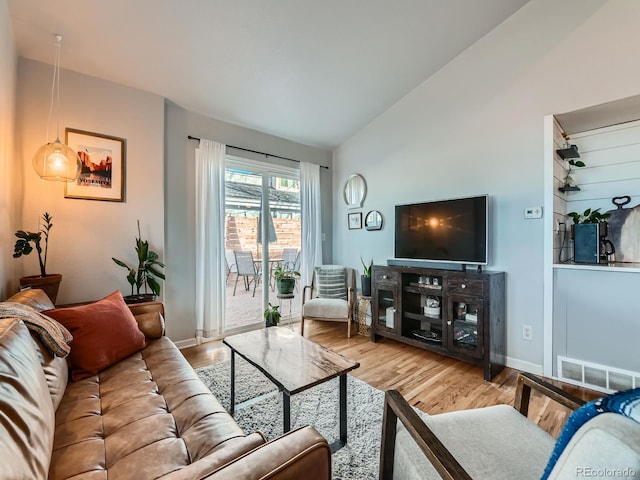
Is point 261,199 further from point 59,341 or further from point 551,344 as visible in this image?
point 551,344

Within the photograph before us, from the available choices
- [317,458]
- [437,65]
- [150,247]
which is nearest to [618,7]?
[437,65]

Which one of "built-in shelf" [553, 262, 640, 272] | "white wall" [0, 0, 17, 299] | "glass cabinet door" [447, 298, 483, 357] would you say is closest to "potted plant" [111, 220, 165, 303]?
"white wall" [0, 0, 17, 299]

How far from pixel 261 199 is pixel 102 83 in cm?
192

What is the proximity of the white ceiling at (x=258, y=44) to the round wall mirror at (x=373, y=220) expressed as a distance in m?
1.42

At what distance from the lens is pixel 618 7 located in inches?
81.5

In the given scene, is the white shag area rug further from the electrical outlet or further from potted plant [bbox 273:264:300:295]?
the electrical outlet

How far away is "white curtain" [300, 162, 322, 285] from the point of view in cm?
405

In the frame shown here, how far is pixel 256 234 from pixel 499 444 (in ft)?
10.6

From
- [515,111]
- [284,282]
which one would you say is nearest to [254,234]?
[284,282]

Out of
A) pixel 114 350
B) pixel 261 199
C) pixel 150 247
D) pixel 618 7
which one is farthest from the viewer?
pixel 261 199

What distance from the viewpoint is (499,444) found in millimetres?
1008

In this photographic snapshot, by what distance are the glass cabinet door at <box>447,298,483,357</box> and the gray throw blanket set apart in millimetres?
2814

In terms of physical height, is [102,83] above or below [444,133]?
above

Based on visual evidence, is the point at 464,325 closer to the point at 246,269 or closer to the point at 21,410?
the point at 246,269
